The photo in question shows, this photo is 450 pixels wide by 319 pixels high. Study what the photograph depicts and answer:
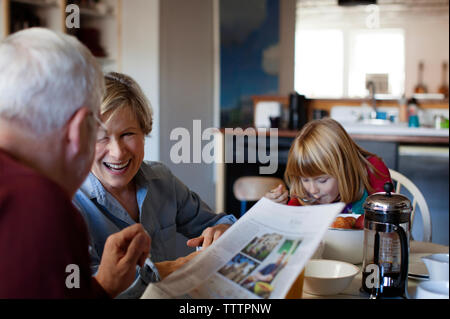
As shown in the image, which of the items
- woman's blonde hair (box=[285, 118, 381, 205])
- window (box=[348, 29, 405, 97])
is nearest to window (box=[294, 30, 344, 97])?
window (box=[348, 29, 405, 97])

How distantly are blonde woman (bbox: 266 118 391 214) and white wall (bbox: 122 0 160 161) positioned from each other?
2.69m

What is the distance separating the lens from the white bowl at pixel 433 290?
2.70 feet

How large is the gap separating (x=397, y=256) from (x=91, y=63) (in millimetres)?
691

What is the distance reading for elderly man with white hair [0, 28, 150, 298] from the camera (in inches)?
21.1

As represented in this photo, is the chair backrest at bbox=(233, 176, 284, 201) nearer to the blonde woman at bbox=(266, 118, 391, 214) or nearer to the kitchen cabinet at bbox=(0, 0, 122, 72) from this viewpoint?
the blonde woman at bbox=(266, 118, 391, 214)

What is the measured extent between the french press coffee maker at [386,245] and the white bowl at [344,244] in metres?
0.13

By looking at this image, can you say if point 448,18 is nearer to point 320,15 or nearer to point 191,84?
point 320,15

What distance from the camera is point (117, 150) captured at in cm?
136

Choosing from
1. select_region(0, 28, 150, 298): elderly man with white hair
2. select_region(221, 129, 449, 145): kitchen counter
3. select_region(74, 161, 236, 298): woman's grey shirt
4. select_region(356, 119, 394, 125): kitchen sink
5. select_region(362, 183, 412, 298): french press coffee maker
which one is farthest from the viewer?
select_region(356, 119, 394, 125): kitchen sink

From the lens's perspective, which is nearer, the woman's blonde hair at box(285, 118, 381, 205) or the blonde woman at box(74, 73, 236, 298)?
the blonde woman at box(74, 73, 236, 298)

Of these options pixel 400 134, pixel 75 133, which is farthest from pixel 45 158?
pixel 400 134

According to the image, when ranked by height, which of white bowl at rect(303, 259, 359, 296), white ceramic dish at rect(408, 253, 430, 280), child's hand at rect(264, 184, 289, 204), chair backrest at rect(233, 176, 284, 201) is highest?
child's hand at rect(264, 184, 289, 204)

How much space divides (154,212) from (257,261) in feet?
2.32

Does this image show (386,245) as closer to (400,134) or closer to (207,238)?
(207,238)
